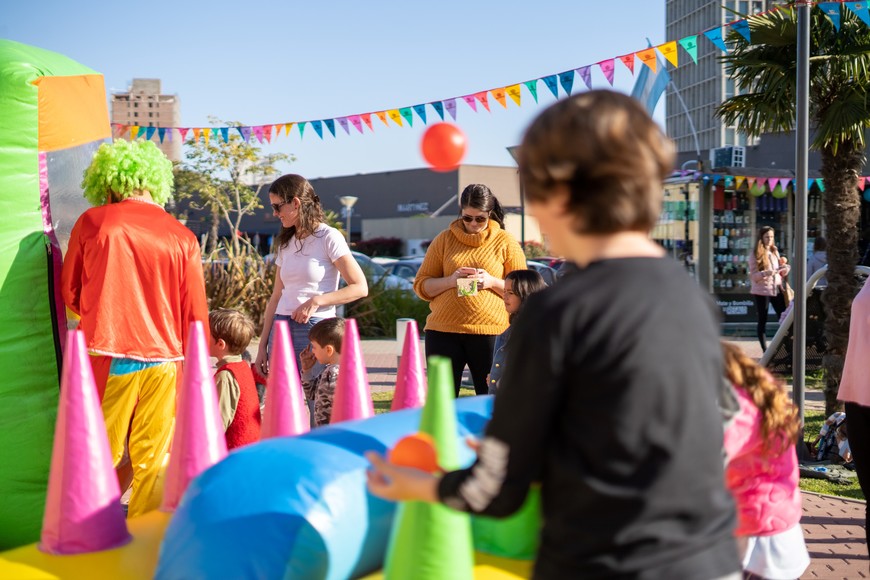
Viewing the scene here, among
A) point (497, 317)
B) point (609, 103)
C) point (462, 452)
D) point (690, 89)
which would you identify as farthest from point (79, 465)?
point (690, 89)

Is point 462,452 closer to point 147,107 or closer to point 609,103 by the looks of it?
point 609,103

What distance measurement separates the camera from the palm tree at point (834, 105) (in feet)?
28.1

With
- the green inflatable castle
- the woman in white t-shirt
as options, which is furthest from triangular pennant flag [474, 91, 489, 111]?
the green inflatable castle

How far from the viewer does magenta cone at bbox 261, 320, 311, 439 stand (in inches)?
154

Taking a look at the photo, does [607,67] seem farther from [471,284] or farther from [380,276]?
[380,276]

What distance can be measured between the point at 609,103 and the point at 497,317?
4127mm

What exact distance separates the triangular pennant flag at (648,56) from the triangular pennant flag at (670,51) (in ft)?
0.27

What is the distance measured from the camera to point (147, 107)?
50.3 m

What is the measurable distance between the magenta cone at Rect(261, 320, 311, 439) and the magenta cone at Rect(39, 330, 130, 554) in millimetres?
732

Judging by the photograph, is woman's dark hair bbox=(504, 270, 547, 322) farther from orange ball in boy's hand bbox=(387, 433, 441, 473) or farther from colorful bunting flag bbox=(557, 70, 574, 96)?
colorful bunting flag bbox=(557, 70, 574, 96)

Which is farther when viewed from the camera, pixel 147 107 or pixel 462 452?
pixel 147 107

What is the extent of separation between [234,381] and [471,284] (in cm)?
161

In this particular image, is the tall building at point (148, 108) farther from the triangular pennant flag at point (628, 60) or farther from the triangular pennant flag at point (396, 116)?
the triangular pennant flag at point (628, 60)

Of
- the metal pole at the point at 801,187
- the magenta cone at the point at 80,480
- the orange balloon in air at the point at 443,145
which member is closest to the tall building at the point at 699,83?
the metal pole at the point at 801,187
